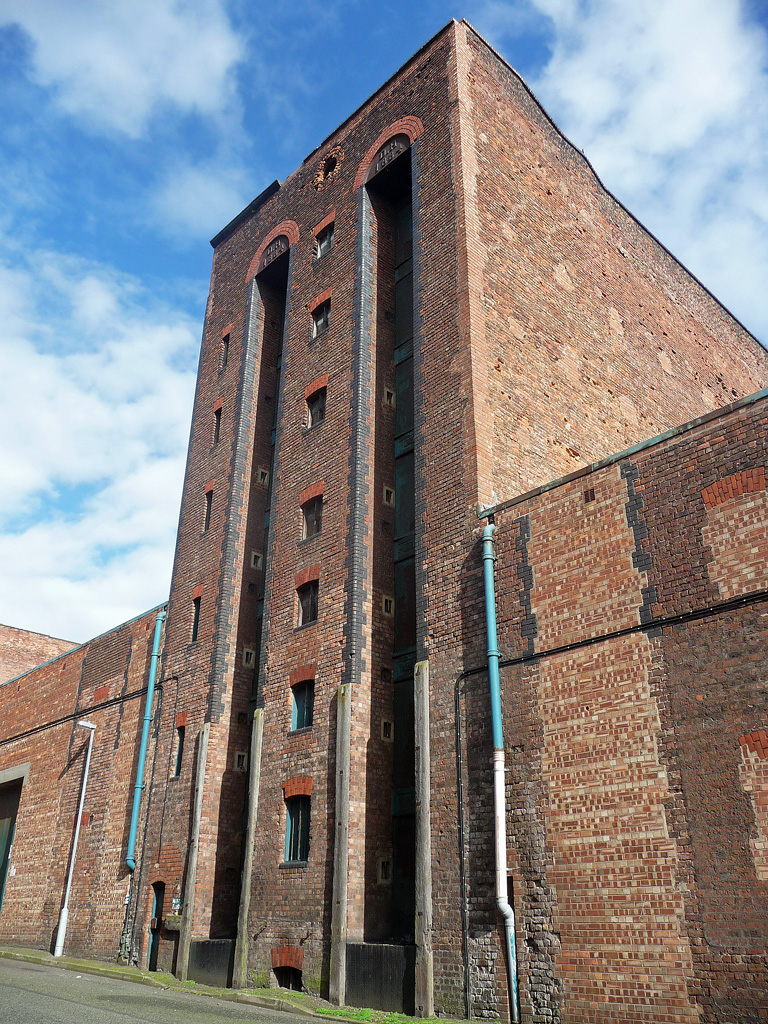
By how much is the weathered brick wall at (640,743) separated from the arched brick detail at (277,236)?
12.5 metres

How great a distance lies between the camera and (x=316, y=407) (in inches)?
716

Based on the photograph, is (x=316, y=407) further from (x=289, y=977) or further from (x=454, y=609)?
(x=289, y=977)

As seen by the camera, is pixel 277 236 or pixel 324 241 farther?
pixel 277 236

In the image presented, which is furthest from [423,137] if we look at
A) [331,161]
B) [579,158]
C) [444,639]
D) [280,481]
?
[444,639]

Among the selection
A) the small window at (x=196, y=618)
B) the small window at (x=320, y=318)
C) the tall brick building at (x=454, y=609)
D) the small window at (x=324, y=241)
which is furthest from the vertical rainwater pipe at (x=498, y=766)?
the small window at (x=324, y=241)

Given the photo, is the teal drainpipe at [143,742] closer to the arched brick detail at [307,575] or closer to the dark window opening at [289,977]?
the dark window opening at [289,977]

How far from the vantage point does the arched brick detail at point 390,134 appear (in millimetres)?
18375

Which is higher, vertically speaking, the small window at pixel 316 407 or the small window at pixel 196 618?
the small window at pixel 316 407

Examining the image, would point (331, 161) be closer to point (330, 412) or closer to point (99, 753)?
point (330, 412)

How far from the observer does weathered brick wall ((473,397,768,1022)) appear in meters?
8.76

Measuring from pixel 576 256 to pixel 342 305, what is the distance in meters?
5.99

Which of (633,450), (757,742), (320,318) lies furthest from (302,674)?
(320,318)

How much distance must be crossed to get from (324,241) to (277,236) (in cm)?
245

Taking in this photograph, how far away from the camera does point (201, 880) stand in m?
15.8
